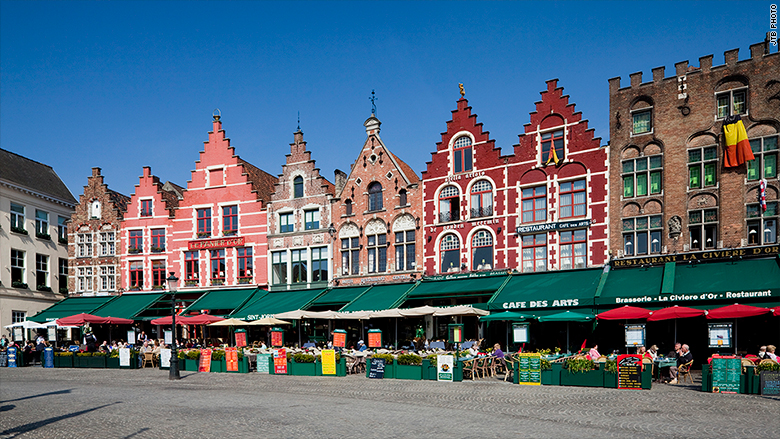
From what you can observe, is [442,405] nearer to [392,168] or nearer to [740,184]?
[740,184]

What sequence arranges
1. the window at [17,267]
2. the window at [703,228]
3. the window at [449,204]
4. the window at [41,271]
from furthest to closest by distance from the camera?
the window at [41,271], the window at [17,267], the window at [449,204], the window at [703,228]

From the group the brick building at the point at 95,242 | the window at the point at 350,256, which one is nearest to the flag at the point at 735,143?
the window at the point at 350,256

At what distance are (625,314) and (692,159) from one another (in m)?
7.97

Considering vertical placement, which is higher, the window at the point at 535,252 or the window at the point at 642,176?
the window at the point at 642,176

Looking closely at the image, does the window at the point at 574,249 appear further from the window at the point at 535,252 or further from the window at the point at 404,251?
the window at the point at 404,251

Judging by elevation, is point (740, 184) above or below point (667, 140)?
below

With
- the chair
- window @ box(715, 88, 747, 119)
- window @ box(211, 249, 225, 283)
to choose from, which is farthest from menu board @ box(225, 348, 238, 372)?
window @ box(715, 88, 747, 119)

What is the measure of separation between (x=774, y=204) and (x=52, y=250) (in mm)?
43762

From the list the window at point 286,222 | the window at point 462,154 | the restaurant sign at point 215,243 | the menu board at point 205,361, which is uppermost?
the window at point 462,154

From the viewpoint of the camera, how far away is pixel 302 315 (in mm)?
30562

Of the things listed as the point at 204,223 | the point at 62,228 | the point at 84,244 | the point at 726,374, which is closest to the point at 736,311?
the point at 726,374

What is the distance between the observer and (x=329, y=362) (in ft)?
80.3

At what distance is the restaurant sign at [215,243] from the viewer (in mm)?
39375

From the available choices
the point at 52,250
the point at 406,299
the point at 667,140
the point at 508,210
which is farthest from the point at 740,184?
the point at 52,250
